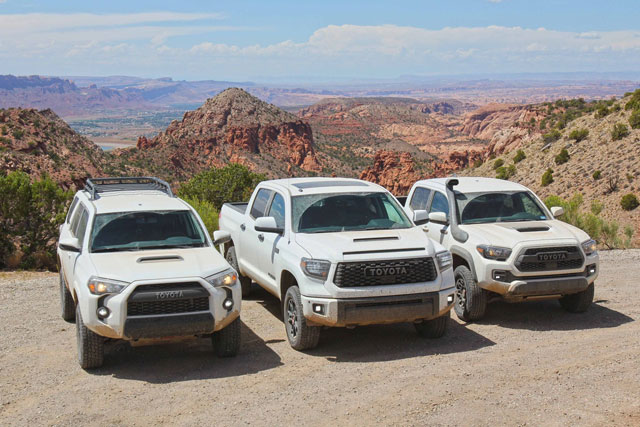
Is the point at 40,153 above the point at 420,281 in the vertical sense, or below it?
below

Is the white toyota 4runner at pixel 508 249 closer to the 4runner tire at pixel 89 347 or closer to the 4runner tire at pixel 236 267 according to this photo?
the 4runner tire at pixel 236 267

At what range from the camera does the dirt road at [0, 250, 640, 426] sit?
6281 millimetres

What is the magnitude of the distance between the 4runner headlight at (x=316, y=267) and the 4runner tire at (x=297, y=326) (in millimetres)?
A: 350

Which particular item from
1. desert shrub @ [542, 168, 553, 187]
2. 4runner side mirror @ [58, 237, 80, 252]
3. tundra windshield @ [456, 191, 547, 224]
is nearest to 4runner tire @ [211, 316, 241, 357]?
4runner side mirror @ [58, 237, 80, 252]

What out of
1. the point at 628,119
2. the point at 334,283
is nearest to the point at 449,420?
the point at 334,283

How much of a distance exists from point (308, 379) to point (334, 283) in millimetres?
1165

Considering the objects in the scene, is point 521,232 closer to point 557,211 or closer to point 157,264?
point 557,211

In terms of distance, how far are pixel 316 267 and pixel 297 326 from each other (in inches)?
32.1

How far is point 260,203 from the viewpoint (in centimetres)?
1038

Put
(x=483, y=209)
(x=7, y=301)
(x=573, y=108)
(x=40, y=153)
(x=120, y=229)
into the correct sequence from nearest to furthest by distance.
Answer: (x=120, y=229)
(x=483, y=209)
(x=7, y=301)
(x=40, y=153)
(x=573, y=108)

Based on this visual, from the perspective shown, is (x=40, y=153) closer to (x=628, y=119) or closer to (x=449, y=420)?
(x=628, y=119)

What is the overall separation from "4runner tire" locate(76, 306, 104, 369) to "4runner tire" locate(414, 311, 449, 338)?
13.1 ft

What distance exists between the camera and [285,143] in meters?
101

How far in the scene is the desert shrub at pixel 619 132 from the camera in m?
39.8
